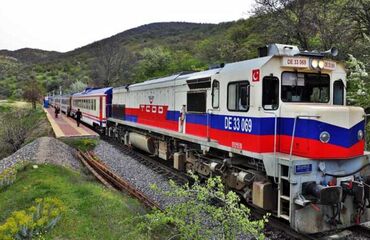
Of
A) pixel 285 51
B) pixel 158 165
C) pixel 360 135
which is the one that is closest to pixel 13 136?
pixel 158 165

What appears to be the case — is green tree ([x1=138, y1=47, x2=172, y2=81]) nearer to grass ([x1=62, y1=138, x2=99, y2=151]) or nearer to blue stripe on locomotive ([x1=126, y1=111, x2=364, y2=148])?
grass ([x1=62, y1=138, x2=99, y2=151])

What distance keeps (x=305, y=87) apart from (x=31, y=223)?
687 cm

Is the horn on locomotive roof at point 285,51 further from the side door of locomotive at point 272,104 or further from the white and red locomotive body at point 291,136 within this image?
the side door of locomotive at point 272,104

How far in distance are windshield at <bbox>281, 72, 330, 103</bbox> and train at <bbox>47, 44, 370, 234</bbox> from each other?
2 centimetres

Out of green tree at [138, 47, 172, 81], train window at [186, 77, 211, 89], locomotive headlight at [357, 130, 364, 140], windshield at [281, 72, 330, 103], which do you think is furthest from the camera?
green tree at [138, 47, 172, 81]

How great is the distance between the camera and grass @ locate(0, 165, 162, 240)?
316 inches

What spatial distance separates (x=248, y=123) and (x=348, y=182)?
2.68 metres

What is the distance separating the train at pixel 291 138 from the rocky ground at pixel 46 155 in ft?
25.3

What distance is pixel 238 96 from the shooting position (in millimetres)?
9750

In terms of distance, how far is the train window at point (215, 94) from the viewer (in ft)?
35.3

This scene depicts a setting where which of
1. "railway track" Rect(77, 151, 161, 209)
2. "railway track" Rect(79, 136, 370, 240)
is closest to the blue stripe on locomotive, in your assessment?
"railway track" Rect(79, 136, 370, 240)

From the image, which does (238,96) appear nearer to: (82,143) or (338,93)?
(338,93)

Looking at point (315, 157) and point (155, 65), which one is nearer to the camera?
point (315, 157)

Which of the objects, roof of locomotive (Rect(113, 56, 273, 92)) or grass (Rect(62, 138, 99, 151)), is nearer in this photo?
roof of locomotive (Rect(113, 56, 273, 92))
